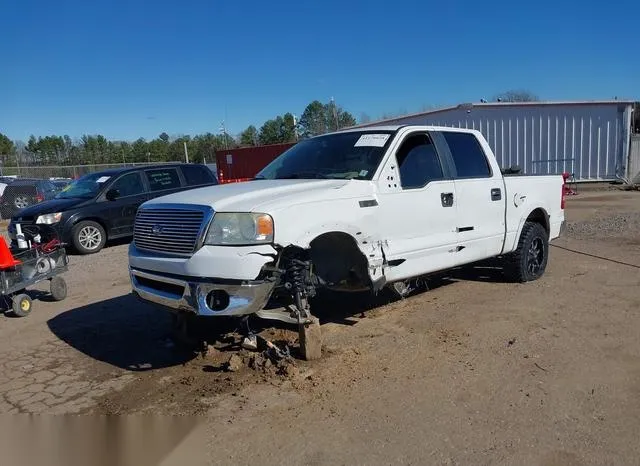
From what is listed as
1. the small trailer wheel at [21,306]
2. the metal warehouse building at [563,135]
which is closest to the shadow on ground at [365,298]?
the small trailer wheel at [21,306]

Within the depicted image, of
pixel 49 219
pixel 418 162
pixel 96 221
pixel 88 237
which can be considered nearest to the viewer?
pixel 418 162

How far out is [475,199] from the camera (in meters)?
6.05

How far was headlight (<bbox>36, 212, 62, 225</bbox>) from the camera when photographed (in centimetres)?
1120

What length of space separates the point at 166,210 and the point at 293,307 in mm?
1327

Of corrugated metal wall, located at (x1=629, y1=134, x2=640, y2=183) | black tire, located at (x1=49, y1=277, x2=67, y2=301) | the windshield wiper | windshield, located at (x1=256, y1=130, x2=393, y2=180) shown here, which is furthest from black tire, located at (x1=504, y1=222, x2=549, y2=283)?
corrugated metal wall, located at (x1=629, y1=134, x2=640, y2=183)

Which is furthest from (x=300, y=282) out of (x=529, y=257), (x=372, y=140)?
(x=529, y=257)

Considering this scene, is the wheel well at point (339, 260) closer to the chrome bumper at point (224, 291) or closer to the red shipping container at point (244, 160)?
the chrome bumper at point (224, 291)

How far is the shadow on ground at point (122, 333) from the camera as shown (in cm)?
500

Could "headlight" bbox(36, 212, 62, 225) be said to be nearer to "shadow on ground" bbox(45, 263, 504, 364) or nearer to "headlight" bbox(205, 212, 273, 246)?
"shadow on ground" bbox(45, 263, 504, 364)

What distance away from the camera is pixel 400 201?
5109 millimetres

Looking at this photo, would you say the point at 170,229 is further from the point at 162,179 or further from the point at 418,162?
the point at 162,179

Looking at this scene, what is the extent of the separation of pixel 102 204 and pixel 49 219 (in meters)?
1.11

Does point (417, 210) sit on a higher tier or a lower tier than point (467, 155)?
lower

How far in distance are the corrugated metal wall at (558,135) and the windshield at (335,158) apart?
19.4 metres
